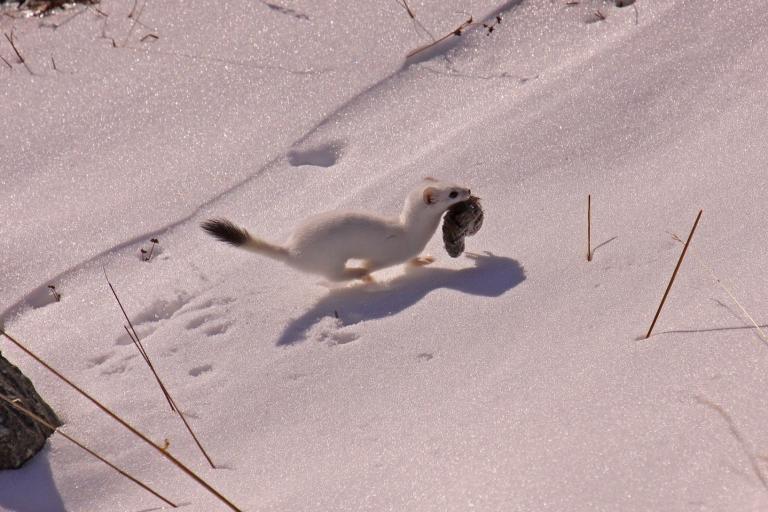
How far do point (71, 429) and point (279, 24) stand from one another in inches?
77.9

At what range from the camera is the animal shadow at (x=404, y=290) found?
2008 millimetres

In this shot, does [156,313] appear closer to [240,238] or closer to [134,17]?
[240,238]

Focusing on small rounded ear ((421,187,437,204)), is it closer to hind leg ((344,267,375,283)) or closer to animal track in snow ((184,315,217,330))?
hind leg ((344,267,375,283))

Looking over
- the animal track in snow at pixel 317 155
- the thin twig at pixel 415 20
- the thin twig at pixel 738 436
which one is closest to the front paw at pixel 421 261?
the animal track in snow at pixel 317 155

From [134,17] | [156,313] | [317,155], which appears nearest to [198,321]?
[156,313]

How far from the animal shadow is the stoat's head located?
0.55 ft

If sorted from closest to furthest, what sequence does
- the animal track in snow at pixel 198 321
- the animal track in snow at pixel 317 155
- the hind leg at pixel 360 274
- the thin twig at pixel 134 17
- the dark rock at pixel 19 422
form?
the dark rock at pixel 19 422 < the animal track in snow at pixel 198 321 < the hind leg at pixel 360 274 < the animal track in snow at pixel 317 155 < the thin twig at pixel 134 17

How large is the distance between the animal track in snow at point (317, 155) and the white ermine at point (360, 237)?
0.62 m

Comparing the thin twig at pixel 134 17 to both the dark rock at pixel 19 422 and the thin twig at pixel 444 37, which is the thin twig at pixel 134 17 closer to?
the thin twig at pixel 444 37

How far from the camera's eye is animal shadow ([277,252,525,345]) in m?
2.01

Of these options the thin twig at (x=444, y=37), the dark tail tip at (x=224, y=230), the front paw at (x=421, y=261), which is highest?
the thin twig at (x=444, y=37)

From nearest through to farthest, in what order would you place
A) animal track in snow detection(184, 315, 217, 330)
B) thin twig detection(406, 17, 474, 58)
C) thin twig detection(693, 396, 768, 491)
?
1. thin twig detection(693, 396, 768, 491)
2. animal track in snow detection(184, 315, 217, 330)
3. thin twig detection(406, 17, 474, 58)

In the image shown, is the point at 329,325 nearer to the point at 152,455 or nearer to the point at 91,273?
the point at 152,455

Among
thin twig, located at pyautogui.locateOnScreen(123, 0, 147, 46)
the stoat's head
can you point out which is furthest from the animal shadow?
thin twig, located at pyautogui.locateOnScreen(123, 0, 147, 46)
